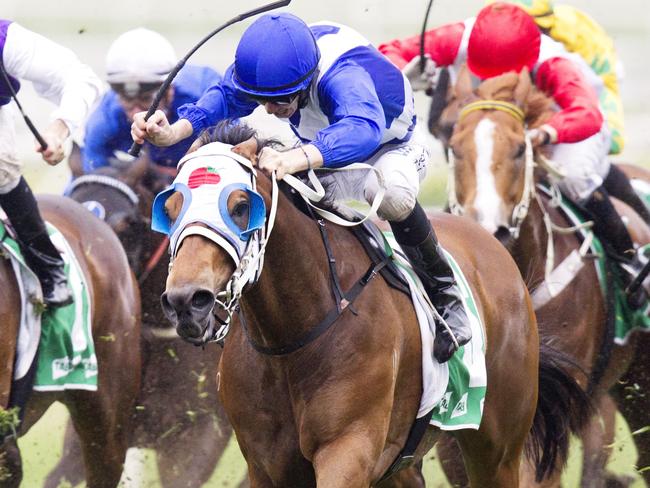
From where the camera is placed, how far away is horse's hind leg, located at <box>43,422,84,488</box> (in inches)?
262

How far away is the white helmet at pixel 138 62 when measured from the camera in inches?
287

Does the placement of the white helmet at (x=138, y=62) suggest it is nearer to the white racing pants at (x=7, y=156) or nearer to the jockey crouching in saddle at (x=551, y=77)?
the jockey crouching in saddle at (x=551, y=77)

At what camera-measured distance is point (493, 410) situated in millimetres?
4945

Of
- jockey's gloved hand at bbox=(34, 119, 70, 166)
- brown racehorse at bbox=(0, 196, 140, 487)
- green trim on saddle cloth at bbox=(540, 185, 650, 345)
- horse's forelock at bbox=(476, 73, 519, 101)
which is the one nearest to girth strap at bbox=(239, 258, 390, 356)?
jockey's gloved hand at bbox=(34, 119, 70, 166)

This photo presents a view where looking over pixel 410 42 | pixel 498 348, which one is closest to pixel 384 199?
pixel 498 348

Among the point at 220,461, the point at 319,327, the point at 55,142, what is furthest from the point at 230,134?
the point at 220,461

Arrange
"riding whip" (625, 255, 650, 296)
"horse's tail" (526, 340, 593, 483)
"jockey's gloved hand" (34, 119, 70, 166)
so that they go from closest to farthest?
1. "jockey's gloved hand" (34, 119, 70, 166)
2. "horse's tail" (526, 340, 593, 483)
3. "riding whip" (625, 255, 650, 296)

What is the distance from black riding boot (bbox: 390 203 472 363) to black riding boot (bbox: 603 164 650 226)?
2.72m

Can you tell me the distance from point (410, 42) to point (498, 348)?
84.6 inches

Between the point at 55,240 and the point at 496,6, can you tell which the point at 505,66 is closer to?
the point at 496,6

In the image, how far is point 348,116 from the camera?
380 cm

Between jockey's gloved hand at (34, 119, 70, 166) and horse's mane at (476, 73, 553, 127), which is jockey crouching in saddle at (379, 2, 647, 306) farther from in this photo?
jockey's gloved hand at (34, 119, 70, 166)

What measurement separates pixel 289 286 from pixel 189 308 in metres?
0.64

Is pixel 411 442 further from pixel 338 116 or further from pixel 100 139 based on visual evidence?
pixel 100 139
